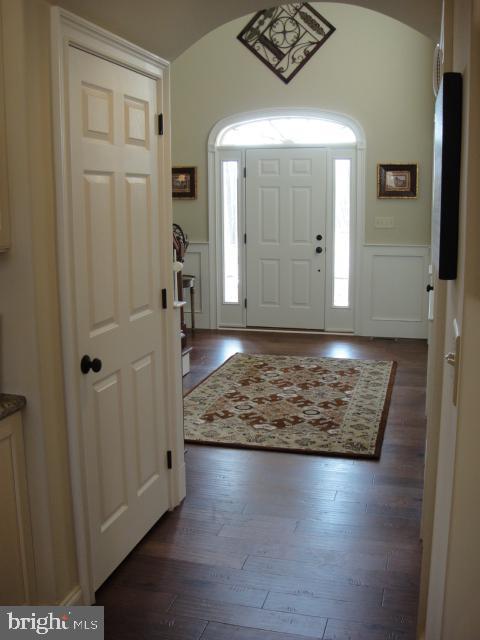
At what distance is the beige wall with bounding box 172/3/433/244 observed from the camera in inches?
279

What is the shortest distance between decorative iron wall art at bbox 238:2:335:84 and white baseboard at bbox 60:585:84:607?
20.2 ft

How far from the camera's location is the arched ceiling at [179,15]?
2580mm

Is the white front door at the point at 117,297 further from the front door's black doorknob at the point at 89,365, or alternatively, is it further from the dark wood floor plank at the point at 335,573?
the dark wood floor plank at the point at 335,573

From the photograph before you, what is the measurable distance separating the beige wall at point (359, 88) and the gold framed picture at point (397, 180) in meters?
0.07

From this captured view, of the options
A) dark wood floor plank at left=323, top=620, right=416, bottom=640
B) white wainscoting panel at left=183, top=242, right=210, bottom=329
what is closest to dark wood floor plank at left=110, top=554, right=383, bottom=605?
dark wood floor plank at left=323, top=620, right=416, bottom=640

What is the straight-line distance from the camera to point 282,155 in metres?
7.64


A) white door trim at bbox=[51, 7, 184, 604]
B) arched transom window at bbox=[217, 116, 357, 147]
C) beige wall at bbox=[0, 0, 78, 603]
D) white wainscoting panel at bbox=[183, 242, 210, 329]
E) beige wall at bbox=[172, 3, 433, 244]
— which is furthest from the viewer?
white wainscoting panel at bbox=[183, 242, 210, 329]

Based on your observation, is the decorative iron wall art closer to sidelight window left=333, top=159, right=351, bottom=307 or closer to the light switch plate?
sidelight window left=333, top=159, right=351, bottom=307

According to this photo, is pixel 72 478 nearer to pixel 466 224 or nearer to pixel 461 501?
pixel 461 501

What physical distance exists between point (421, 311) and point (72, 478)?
219 inches

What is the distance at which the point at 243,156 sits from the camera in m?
7.73

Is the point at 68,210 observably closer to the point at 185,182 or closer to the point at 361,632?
the point at 361,632

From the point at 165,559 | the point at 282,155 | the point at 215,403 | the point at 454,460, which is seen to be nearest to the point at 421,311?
the point at 282,155

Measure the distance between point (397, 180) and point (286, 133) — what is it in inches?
54.1
